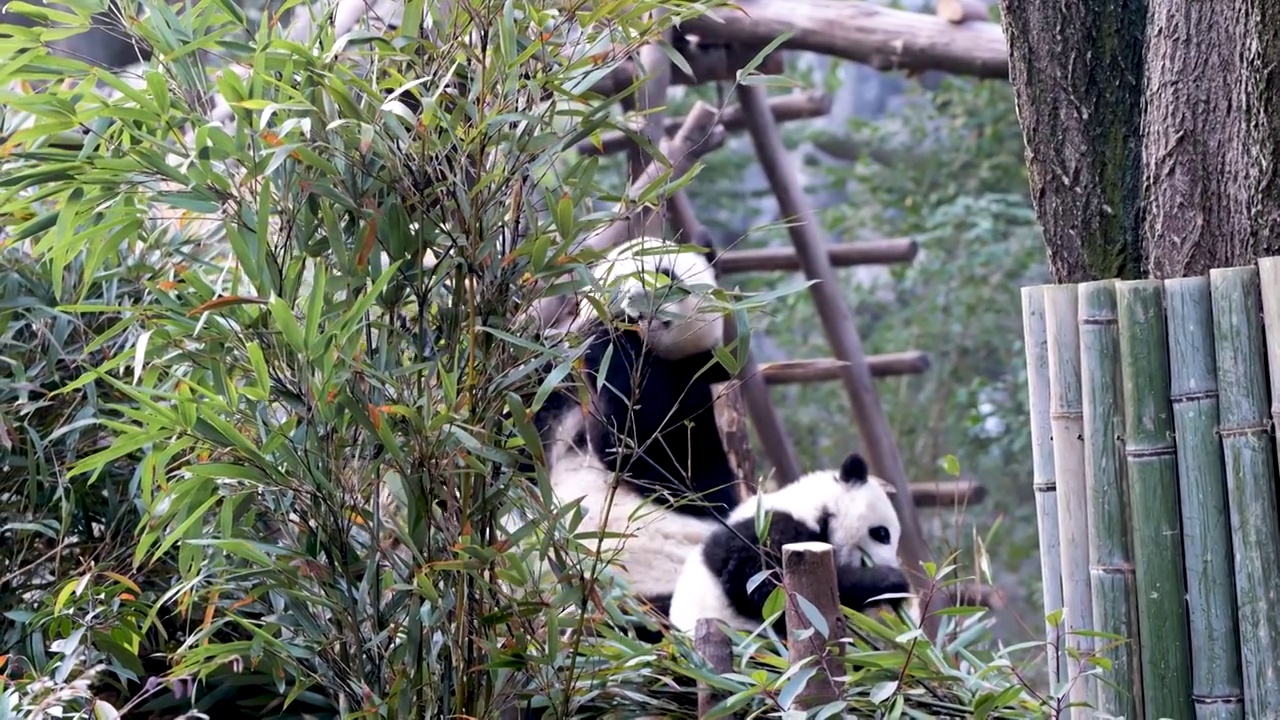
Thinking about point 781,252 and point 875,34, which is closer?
point 875,34

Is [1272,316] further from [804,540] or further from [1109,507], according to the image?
[804,540]

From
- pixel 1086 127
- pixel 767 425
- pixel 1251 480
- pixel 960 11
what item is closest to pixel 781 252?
A: pixel 767 425

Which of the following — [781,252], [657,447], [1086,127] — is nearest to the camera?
[1086,127]

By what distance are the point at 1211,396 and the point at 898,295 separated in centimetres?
467

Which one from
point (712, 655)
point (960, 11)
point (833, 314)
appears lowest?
point (833, 314)

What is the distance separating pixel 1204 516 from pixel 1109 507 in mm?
112

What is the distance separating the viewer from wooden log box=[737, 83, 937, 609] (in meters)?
4.12

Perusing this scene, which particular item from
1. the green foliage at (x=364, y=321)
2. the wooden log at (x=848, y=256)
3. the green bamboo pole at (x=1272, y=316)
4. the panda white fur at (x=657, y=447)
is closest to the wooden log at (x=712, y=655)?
the green foliage at (x=364, y=321)

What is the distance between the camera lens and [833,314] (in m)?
4.23

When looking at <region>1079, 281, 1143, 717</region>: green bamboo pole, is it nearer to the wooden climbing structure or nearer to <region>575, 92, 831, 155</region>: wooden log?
the wooden climbing structure

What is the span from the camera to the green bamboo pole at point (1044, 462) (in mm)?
1689

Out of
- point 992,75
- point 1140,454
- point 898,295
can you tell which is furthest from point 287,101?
point 898,295

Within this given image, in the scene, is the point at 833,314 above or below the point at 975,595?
above

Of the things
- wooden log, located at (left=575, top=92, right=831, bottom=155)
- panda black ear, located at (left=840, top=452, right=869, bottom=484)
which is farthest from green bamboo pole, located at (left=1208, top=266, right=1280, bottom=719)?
wooden log, located at (left=575, top=92, right=831, bottom=155)
